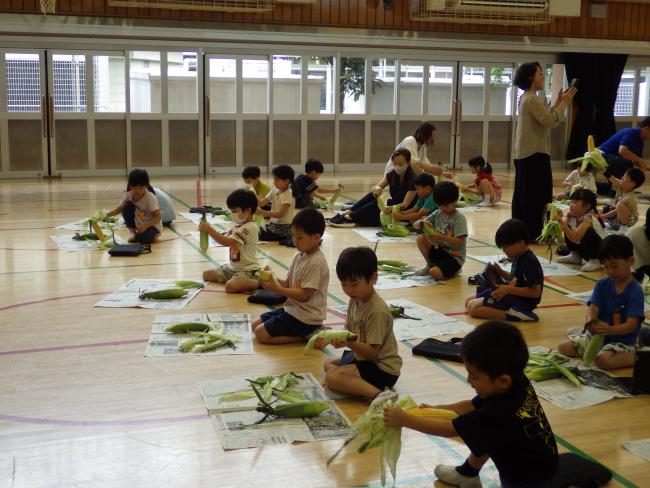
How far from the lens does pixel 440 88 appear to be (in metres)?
16.2

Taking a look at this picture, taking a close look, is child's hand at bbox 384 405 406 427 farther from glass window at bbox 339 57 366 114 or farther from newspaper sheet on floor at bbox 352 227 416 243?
glass window at bbox 339 57 366 114

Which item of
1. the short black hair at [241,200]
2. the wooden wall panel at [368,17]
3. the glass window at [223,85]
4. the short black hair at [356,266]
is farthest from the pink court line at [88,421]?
the glass window at [223,85]

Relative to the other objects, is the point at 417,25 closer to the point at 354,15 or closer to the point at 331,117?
the point at 354,15

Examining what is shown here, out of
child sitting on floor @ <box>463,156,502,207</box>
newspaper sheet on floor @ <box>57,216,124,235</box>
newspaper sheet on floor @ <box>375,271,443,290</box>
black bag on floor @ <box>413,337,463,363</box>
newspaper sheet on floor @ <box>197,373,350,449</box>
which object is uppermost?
child sitting on floor @ <box>463,156,502,207</box>

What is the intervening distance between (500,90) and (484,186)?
6.09 m

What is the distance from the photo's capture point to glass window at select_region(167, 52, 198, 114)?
1427cm

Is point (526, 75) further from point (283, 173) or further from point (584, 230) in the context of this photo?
point (283, 173)

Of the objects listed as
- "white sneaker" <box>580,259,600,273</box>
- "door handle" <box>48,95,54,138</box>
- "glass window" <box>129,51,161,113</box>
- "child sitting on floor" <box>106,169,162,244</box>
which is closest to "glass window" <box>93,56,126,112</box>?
"glass window" <box>129,51,161,113</box>

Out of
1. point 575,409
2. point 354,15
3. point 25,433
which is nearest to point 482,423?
point 575,409

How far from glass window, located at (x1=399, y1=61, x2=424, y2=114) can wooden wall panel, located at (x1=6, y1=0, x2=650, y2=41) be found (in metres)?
1.40

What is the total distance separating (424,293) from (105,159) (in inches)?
380

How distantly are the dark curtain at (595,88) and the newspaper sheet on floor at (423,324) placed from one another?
11979mm

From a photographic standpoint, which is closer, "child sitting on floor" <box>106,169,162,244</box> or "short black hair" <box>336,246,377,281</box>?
"short black hair" <box>336,246,377,281</box>

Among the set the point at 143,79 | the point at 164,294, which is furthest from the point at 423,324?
the point at 143,79
